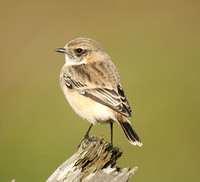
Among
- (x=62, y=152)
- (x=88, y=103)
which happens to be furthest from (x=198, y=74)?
(x=88, y=103)

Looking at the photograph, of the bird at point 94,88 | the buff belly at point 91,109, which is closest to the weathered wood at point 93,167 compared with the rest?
the bird at point 94,88

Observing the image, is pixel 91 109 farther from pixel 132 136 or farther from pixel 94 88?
pixel 132 136

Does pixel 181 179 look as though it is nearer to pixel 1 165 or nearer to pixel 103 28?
pixel 1 165

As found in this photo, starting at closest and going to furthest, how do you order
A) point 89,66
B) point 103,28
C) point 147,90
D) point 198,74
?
point 89,66, point 147,90, point 198,74, point 103,28

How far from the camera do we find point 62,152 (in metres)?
10.8

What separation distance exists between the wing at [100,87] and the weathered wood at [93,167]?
1.33m

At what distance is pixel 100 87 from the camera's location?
6711 mm

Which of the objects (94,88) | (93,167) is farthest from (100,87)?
(93,167)

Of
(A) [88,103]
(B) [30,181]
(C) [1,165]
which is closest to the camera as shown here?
(A) [88,103]

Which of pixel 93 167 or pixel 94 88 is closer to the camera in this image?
pixel 93 167

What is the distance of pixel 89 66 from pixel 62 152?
13.2 feet

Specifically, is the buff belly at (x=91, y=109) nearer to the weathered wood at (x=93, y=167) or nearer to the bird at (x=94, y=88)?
the bird at (x=94, y=88)

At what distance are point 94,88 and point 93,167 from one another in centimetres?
233

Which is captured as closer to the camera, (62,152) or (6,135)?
(62,152)
